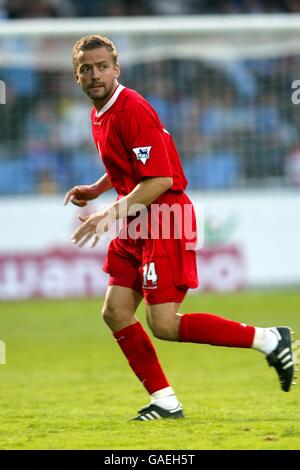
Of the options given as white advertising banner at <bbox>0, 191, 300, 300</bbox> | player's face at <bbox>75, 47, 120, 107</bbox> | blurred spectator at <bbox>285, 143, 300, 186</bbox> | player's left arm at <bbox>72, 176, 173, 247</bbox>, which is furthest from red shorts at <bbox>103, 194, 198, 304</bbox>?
blurred spectator at <bbox>285, 143, 300, 186</bbox>

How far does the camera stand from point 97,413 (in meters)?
6.84

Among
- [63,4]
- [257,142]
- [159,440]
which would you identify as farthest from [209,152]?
[159,440]

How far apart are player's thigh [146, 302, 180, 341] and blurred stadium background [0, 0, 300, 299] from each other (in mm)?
8531

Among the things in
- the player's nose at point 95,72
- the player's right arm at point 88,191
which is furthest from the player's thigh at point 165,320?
the player's nose at point 95,72

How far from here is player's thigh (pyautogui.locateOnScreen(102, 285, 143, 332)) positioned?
A: 6516 millimetres

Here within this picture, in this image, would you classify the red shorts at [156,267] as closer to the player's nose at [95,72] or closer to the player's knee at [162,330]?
the player's knee at [162,330]

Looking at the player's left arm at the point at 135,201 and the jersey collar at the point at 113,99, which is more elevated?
the jersey collar at the point at 113,99

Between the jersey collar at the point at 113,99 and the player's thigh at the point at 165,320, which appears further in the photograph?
the jersey collar at the point at 113,99

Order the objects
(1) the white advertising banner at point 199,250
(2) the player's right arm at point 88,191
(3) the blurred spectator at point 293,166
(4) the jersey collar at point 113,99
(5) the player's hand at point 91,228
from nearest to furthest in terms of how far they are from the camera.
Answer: (5) the player's hand at point 91,228
(4) the jersey collar at point 113,99
(2) the player's right arm at point 88,191
(1) the white advertising banner at point 199,250
(3) the blurred spectator at point 293,166

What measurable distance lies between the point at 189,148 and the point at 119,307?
9388 millimetres

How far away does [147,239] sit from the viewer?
21.0ft

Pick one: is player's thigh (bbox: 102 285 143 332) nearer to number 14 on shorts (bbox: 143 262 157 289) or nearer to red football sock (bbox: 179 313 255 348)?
number 14 on shorts (bbox: 143 262 157 289)

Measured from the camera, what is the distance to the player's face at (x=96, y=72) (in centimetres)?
625

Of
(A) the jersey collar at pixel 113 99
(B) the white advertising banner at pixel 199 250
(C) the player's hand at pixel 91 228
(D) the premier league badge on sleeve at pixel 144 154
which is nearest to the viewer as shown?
(C) the player's hand at pixel 91 228
